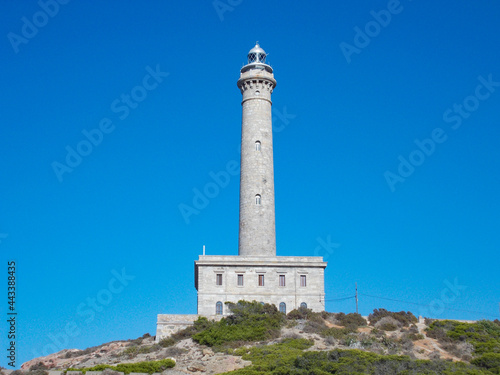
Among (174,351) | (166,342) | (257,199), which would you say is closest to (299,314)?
(166,342)

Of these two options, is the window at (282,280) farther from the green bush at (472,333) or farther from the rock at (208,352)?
the green bush at (472,333)

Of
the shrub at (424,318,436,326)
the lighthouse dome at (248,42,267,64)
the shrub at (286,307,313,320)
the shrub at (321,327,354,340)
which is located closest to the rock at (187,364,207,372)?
the shrub at (321,327,354,340)

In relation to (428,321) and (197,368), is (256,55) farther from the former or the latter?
(197,368)

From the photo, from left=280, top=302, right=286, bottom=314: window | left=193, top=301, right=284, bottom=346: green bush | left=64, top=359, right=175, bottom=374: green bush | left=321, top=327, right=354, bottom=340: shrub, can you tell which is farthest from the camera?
left=280, top=302, right=286, bottom=314: window

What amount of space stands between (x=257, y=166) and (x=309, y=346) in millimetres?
15293

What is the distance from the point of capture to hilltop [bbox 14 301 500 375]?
123 ft

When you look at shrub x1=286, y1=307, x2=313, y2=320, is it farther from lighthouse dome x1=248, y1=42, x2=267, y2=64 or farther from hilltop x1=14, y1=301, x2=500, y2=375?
lighthouse dome x1=248, y1=42, x2=267, y2=64

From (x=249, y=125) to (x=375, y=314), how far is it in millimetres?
15892

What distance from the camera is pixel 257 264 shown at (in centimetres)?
4991

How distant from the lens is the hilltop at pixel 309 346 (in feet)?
123

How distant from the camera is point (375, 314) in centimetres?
4816

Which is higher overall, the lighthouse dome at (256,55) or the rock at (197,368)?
the lighthouse dome at (256,55)

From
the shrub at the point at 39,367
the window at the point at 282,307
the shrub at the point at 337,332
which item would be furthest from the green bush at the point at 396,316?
the shrub at the point at 39,367

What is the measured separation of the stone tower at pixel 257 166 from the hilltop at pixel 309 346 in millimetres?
5159
